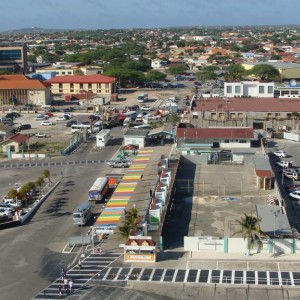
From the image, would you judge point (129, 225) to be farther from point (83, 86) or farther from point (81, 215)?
point (83, 86)

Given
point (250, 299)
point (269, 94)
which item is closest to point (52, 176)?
point (250, 299)

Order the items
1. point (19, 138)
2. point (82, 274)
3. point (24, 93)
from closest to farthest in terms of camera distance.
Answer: point (82, 274) < point (19, 138) < point (24, 93)

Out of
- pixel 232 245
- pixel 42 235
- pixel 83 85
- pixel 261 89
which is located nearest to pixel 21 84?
pixel 83 85

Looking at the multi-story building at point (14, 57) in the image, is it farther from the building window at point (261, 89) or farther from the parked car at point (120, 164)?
the parked car at point (120, 164)

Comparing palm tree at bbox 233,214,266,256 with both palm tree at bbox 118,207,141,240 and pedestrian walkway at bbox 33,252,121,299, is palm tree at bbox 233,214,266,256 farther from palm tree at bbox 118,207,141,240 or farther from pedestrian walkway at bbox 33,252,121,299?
pedestrian walkway at bbox 33,252,121,299

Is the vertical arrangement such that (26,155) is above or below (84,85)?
below
